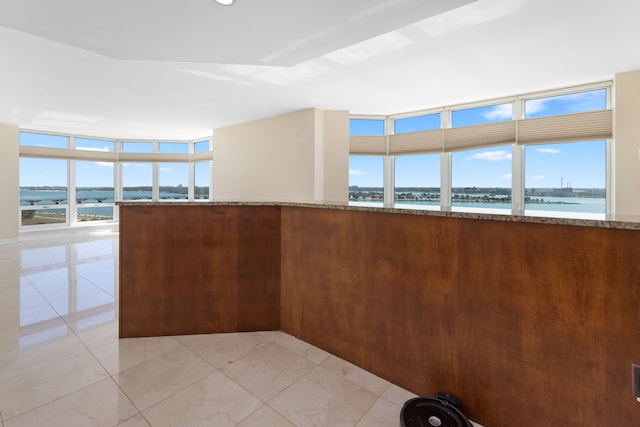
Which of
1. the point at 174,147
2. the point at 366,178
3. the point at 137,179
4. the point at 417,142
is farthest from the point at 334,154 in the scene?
the point at 137,179

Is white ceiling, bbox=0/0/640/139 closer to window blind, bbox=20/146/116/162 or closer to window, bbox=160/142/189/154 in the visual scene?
window blind, bbox=20/146/116/162

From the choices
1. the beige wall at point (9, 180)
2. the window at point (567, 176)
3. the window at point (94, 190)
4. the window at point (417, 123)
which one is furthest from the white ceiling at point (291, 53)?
the window at point (94, 190)

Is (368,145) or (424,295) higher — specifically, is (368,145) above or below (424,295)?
above

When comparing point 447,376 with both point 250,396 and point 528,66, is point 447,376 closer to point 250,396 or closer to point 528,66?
point 250,396

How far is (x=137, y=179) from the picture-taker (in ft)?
29.5

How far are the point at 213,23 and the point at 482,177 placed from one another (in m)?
5.02

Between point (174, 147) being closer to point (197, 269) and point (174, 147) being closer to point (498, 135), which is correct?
point (197, 269)

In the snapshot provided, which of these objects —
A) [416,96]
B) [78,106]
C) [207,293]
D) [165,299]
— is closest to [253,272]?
[207,293]

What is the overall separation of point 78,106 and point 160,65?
3.03 metres

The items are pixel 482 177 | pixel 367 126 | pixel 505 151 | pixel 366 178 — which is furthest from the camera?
pixel 366 178

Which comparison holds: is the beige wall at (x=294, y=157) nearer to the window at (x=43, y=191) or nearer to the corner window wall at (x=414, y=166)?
the corner window wall at (x=414, y=166)

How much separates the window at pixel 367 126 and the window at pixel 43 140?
789 centimetres

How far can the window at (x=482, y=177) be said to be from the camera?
506 cm

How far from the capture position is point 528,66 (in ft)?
12.0
